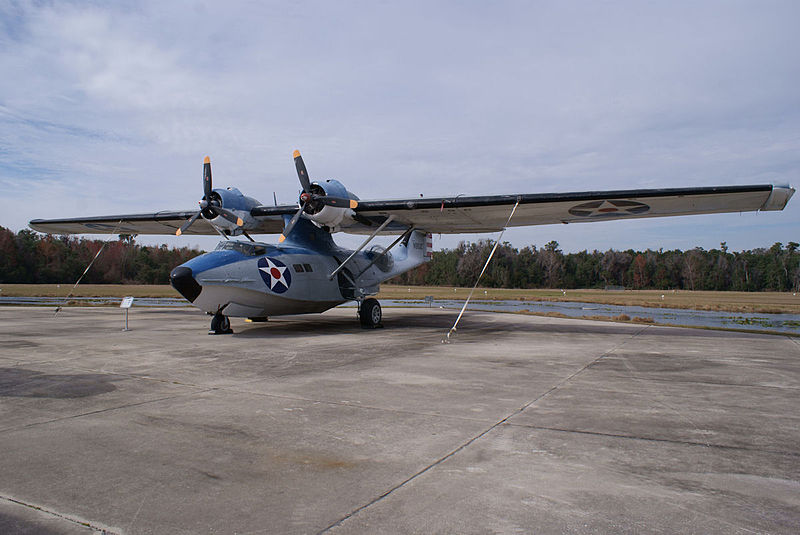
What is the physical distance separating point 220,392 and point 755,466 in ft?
17.6

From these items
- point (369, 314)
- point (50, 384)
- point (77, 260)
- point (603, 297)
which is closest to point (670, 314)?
point (369, 314)

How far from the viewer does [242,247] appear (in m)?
12.7

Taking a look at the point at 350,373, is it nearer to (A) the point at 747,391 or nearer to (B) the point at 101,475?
(B) the point at 101,475

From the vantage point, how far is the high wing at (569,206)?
11.0 m

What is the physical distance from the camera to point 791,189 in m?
10.6

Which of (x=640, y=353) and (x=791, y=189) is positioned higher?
(x=791, y=189)

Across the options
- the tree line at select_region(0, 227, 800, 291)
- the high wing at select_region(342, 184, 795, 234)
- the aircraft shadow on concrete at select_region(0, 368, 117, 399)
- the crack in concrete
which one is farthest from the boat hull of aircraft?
the tree line at select_region(0, 227, 800, 291)

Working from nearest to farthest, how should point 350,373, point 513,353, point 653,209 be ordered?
point 350,373, point 513,353, point 653,209

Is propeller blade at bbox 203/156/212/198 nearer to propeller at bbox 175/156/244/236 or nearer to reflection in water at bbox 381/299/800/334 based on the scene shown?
propeller at bbox 175/156/244/236

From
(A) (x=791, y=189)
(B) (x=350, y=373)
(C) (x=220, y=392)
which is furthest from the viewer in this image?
(A) (x=791, y=189)

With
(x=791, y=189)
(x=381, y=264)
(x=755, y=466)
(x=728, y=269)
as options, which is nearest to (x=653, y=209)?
(x=791, y=189)

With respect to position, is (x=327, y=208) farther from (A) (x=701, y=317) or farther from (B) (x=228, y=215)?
(A) (x=701, y=317)

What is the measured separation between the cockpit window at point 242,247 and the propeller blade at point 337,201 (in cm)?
208

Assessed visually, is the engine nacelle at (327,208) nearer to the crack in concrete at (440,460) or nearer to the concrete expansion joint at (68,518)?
the crack in concrete at (440,460)
